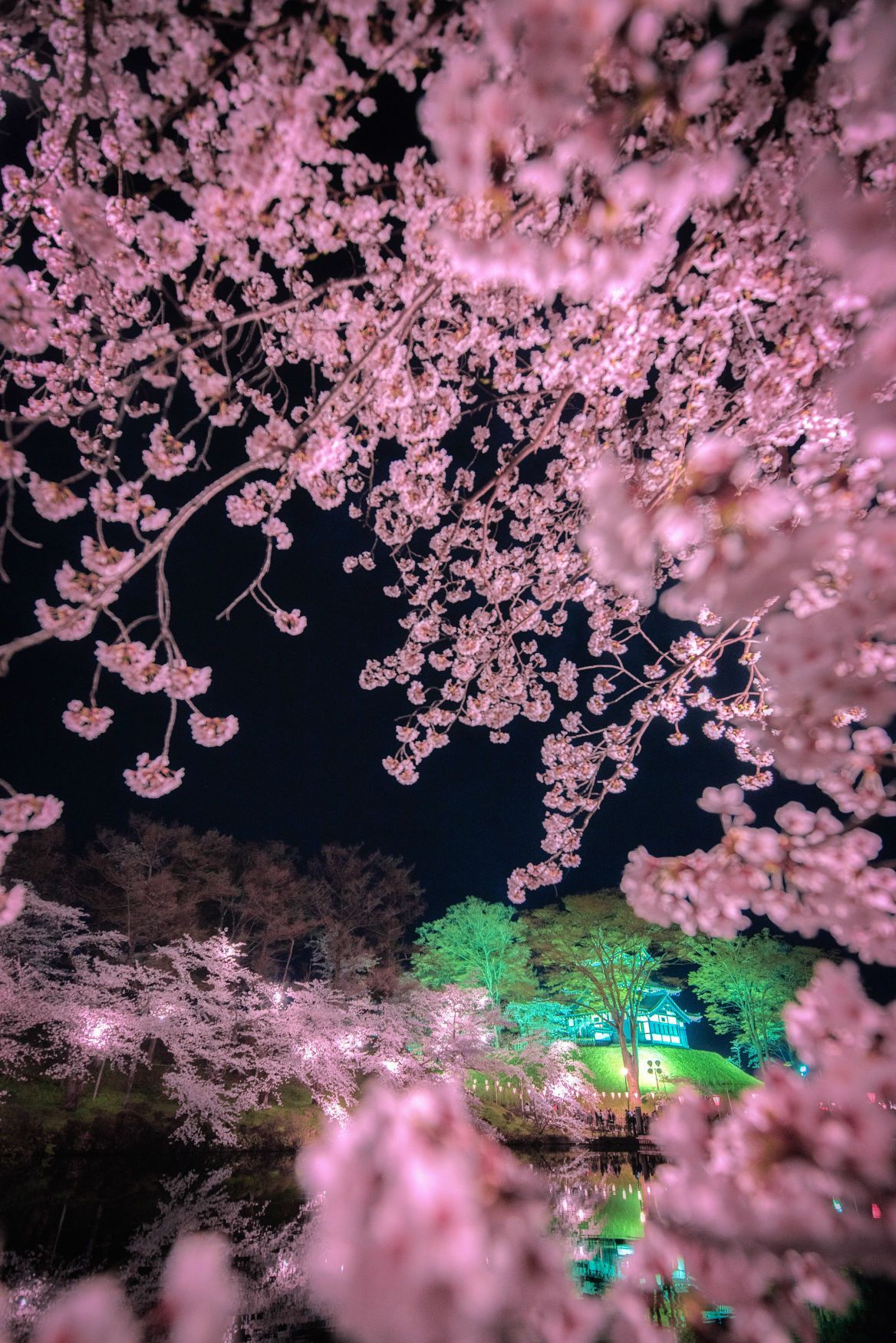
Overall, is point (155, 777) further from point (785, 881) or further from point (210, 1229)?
point (210, 1229)

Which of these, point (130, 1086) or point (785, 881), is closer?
point (785, 881)

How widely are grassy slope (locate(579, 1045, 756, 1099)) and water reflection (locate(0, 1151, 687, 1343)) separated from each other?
16.5 meters

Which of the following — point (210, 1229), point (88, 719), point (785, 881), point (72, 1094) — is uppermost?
point (88, 719)

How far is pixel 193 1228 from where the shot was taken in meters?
7.12

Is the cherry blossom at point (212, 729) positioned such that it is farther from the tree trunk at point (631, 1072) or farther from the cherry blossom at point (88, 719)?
the tree trunk at point (631, 1072)

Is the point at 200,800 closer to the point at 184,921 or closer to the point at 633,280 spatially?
the point at 184,921

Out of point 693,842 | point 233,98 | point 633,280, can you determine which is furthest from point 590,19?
point 693,842

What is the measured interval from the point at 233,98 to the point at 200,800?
3797 centimetres

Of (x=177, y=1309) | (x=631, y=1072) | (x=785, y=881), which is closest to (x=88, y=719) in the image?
(x=177, y=1309)

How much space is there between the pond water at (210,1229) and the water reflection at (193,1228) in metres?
0.02

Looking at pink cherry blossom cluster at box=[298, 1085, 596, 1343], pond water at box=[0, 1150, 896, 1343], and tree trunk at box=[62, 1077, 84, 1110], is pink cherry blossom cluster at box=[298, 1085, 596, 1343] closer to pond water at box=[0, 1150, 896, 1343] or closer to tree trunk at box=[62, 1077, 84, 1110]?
pond water at box=[0, 1150, 896, 1343]

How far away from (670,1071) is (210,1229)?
1057 inches

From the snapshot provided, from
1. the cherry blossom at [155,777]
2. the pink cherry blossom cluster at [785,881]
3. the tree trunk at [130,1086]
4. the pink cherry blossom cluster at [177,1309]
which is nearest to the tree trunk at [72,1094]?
the tree trunk at [130,1086]

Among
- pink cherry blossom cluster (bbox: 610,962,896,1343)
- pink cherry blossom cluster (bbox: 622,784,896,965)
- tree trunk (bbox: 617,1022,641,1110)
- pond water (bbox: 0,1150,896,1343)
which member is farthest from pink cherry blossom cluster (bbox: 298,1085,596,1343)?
tree trunk (bbox: 617,1022,641,1110)
